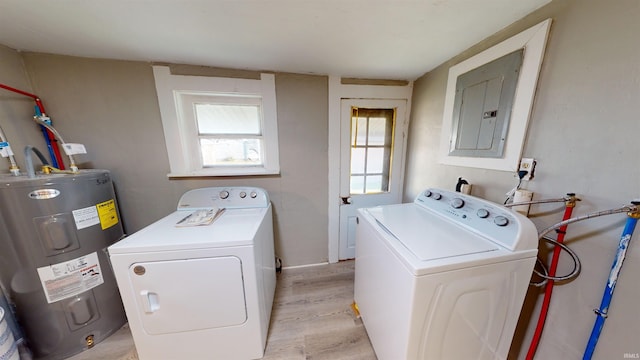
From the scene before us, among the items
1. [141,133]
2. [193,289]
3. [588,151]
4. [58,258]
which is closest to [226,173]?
[141,133]

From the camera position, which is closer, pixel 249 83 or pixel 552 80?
pixel 552 80

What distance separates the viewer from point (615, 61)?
2.41ft

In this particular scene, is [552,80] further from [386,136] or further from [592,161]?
[386,136]

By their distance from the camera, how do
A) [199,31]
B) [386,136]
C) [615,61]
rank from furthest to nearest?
1. [386,136]
2. [199,31]
3. [615,61]

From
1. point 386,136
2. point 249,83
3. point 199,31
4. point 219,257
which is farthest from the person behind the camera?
point 386,136

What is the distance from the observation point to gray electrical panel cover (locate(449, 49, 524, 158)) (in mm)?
1081

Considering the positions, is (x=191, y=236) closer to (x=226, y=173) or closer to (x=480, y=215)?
(x=226, y=173)

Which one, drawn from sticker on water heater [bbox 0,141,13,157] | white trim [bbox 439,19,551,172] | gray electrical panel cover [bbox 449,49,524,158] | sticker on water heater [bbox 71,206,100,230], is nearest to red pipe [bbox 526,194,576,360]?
white trim [bbox 439,19,551,172]

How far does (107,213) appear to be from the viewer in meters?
1.37

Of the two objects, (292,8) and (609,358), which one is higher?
(292,8)

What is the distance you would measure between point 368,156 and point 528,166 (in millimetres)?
1219

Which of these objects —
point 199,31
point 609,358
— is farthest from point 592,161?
point 199,31

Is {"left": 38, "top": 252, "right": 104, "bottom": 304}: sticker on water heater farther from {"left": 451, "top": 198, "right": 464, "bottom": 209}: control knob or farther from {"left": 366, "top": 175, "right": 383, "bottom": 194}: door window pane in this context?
{"left": 451, "top": 198, "right": 464, "bottom": 209}: control knob

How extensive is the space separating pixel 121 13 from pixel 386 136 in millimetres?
2113
